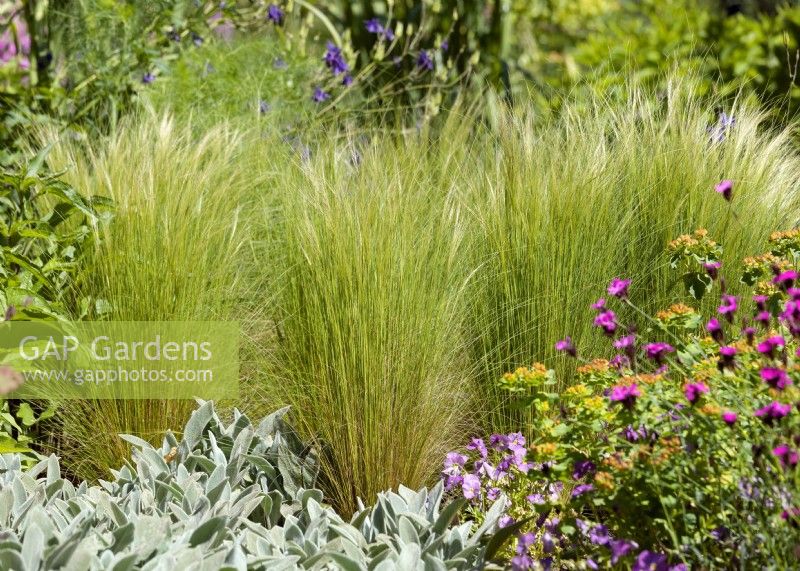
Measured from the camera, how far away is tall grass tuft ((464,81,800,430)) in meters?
2.80

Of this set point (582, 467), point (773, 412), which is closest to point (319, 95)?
point (582, 467)

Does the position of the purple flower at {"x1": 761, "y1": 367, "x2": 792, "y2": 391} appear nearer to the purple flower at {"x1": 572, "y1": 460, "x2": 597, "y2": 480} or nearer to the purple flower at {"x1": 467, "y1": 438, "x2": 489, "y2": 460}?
the purple flower at {"x1": 572, "y1": 460, "x2": 597, "y2": 480}

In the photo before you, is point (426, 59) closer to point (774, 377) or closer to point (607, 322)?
point (607, 322)

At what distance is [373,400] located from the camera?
101 inches

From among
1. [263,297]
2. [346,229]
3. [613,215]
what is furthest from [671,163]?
[263,297]

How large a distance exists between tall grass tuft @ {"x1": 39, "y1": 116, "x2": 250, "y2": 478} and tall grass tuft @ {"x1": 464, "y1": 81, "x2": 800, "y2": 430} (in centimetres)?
79

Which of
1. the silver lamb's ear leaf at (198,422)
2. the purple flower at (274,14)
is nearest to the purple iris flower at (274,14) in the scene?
the purple flower at (274,14)

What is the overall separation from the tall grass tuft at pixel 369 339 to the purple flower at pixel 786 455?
108 centimetres

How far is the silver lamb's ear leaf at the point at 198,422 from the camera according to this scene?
2.65 meters

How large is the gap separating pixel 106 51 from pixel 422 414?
8.20 ft

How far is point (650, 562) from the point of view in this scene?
5.92 feet

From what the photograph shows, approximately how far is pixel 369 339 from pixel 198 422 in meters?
0.51

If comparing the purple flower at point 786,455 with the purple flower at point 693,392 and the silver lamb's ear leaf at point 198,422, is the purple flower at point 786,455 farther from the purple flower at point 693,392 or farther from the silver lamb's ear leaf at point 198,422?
the silver lamb's ear leaf at point 198,422

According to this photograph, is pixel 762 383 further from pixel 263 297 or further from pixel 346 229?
pixel 263 297
